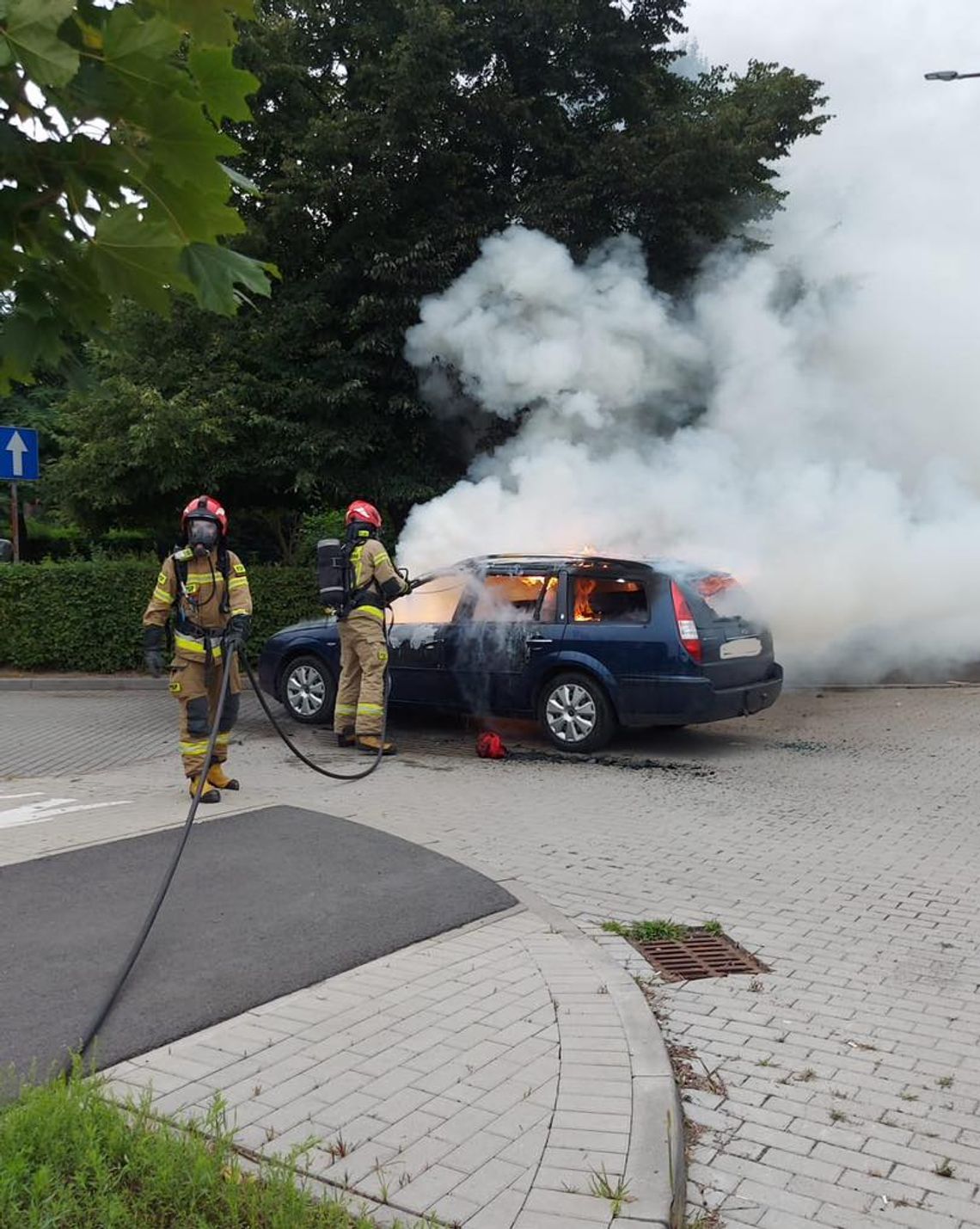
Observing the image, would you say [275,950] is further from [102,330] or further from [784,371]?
[784,371]

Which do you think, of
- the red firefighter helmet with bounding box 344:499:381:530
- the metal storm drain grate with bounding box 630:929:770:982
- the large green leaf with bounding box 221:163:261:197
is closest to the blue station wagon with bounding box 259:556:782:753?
the red firefighter helmet with bounding box 344:499:381:530

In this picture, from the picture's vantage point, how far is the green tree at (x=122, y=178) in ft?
6.11

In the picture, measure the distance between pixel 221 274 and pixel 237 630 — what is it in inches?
231

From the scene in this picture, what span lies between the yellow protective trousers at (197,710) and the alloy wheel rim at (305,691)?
2725 millimetres

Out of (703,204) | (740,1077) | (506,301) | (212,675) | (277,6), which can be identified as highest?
(277,6)

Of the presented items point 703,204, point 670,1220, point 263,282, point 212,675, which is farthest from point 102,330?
point 703,204

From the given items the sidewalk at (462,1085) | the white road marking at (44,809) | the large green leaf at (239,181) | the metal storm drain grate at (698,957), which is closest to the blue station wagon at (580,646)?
the white road marking at (44,809)

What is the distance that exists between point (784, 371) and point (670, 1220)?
10216mm

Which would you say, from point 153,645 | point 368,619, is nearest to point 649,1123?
point 153,645

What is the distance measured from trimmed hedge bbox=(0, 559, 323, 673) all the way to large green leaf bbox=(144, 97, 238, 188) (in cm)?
1253

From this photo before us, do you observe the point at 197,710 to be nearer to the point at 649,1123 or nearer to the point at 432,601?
the point at 432,601

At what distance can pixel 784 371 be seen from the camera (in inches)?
465

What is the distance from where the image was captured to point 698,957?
4.88 meters

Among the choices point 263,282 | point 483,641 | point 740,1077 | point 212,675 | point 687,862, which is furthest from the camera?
point 483,641
